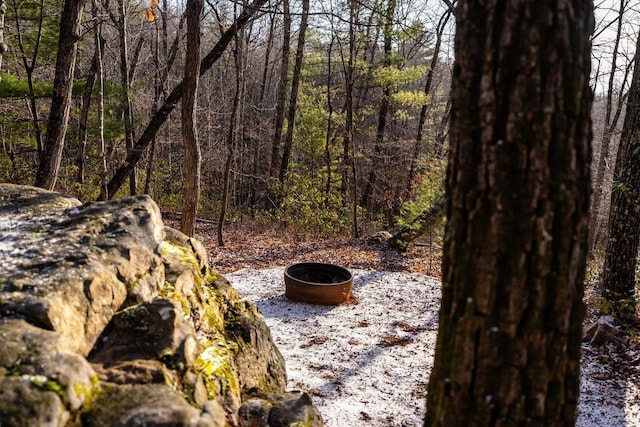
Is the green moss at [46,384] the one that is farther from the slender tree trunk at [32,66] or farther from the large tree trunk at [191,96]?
the slender tree trunk at [32,66]

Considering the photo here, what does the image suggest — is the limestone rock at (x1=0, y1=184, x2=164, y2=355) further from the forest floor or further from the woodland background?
the woodland background

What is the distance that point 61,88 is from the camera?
570cm

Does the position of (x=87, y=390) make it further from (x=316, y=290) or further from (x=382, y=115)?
(x=382, y=115)

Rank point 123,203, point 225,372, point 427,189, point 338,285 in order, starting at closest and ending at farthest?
1. point 225,372
2. point 123,203
3. point 338,285
4. point 427,189

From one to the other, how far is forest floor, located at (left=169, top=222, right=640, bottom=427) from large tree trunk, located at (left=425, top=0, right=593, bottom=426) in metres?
2.71

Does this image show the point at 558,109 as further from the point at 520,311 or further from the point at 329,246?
the point at 329,246

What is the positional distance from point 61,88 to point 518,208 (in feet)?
20.3

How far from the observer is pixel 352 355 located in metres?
5.28

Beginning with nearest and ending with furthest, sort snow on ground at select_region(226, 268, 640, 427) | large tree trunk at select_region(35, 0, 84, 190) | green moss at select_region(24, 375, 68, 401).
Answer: green moss at select_region(24, 375, 68, 401)
snow on ground at select_region(226, 268, 640, 427)
large tree trunk at select_region(35, 0, 84, 190)

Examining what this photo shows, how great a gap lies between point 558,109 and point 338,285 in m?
5.80

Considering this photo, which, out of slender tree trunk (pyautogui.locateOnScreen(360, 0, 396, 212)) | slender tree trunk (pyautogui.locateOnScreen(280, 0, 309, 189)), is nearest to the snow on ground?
slender tree trunk (pyautogui.locateOnScreen(280, 0, 309, 189))

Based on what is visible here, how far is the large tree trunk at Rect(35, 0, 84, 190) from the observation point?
18.3 ft

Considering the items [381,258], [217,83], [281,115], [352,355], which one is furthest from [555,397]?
Result: [217,83]

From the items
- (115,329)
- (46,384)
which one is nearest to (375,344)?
(115,329)
